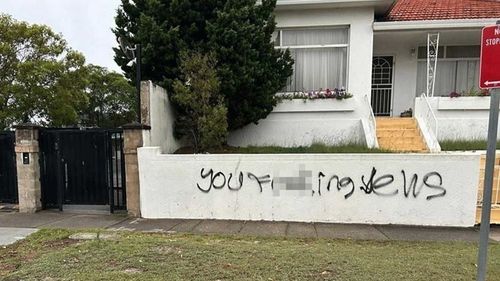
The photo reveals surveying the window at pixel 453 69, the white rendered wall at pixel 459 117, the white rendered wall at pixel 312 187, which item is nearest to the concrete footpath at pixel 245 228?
the white rendered wall at pixel 312 187

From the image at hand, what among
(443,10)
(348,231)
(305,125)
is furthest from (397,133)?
(443,10)

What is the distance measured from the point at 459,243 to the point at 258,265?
3.48 metres

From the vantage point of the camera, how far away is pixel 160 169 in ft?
22.6

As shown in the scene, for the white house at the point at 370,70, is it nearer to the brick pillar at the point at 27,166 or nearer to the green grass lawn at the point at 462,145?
the green grass lawn at the point at 462,145

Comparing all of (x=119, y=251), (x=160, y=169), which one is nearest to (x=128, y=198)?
(x=160, y=169)

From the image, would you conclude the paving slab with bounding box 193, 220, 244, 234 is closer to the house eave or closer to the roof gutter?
the house eave

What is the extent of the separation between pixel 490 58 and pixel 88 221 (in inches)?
279

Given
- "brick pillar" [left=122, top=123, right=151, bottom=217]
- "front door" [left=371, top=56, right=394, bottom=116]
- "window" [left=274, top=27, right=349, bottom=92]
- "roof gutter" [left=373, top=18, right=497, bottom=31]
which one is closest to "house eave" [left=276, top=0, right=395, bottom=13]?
"roof gutter" [left=373, top=18, right=497, bottom=31]

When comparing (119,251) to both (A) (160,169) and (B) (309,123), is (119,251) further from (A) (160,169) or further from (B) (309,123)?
(B) (309,123)

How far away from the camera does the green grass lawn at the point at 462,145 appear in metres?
9.05

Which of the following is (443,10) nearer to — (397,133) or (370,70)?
(370,70)

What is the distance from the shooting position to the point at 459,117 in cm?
1036

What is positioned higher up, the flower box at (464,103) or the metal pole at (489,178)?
the flower box at (464,103)

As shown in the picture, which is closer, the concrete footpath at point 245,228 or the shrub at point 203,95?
the concrete footpath at point 245,228
